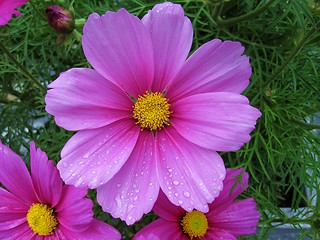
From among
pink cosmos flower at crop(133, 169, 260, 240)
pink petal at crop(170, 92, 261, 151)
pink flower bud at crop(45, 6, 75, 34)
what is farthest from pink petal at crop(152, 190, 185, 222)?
pink flower bud at crop(45, 6, 75, 34)

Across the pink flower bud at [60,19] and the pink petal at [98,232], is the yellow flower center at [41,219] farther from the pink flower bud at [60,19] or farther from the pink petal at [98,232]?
the pink flower bud at [60,19]

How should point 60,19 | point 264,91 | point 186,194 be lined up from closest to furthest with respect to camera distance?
point 186,194 < point 60,19 < point 264,91

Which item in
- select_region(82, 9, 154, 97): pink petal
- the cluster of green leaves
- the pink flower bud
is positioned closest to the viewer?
select_region(82, 9, 154, 97): pink petal

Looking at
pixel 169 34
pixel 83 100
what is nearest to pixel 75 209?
pixel 83 100

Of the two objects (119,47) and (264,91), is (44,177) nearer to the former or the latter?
(119,47)

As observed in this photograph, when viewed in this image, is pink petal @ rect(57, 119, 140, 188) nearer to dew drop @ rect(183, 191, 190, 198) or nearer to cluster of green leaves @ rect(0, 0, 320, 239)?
dew drop @ rect(183, 191, 190, 198)

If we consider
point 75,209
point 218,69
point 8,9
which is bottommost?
point 75,209

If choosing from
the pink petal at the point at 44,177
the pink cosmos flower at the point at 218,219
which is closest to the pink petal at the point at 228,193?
the pink cosmos flower at the point at 218,219
